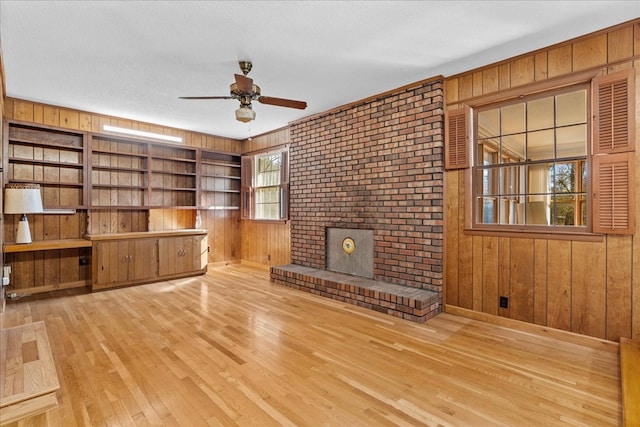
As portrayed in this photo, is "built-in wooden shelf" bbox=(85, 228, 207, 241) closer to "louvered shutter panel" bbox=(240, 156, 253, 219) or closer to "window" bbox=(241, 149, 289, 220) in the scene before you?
"louvered shutter panel" bbox=(240, 156, 253, 219)

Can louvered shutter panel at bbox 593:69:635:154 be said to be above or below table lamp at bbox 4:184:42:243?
above

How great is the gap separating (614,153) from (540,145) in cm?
60

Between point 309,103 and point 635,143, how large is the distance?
136 inches

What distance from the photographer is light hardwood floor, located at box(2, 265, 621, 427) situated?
1.83m

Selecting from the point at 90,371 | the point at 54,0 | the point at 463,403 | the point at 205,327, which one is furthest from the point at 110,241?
the point at 463,403

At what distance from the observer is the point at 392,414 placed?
6.01 feet

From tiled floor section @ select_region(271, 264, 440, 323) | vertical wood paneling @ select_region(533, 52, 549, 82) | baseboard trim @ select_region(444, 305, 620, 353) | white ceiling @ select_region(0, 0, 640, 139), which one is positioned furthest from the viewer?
tiled floor section @ select_region(271, 264, 440, 323)

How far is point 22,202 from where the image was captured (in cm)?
395

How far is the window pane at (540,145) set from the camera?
3096 millimetres

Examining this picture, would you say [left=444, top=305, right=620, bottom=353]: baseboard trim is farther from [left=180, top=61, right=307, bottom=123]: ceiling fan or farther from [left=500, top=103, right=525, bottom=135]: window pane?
[left=180, top=61, right=307, bottom=123]: ceiling fan

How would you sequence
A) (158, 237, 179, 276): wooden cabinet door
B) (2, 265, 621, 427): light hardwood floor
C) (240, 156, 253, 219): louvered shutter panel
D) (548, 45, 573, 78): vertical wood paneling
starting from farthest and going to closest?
(240, 156, 253, 219): louvered shutter panel → (158, 237, 179, 276): wooden cabinet door → (548, 45, 573, 78): vertical wood paneling → (2, 265, 621, 427): light hardwood floor

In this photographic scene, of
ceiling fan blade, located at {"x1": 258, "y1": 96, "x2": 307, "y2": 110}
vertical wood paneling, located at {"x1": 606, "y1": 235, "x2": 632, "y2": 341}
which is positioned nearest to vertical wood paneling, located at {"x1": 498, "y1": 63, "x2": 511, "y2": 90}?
vertical wood paneling, located at {"x1": 606, "y1": 235, "x2": 632, "y2": 341}

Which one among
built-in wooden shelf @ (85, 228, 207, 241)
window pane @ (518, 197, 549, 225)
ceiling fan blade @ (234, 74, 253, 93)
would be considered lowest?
built-in wooden shelf @ (85, 228, 207, 241)

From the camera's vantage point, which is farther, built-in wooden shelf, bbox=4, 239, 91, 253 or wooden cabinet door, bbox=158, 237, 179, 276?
wooden cabinet door, bbox=158, 237, 179, 276
